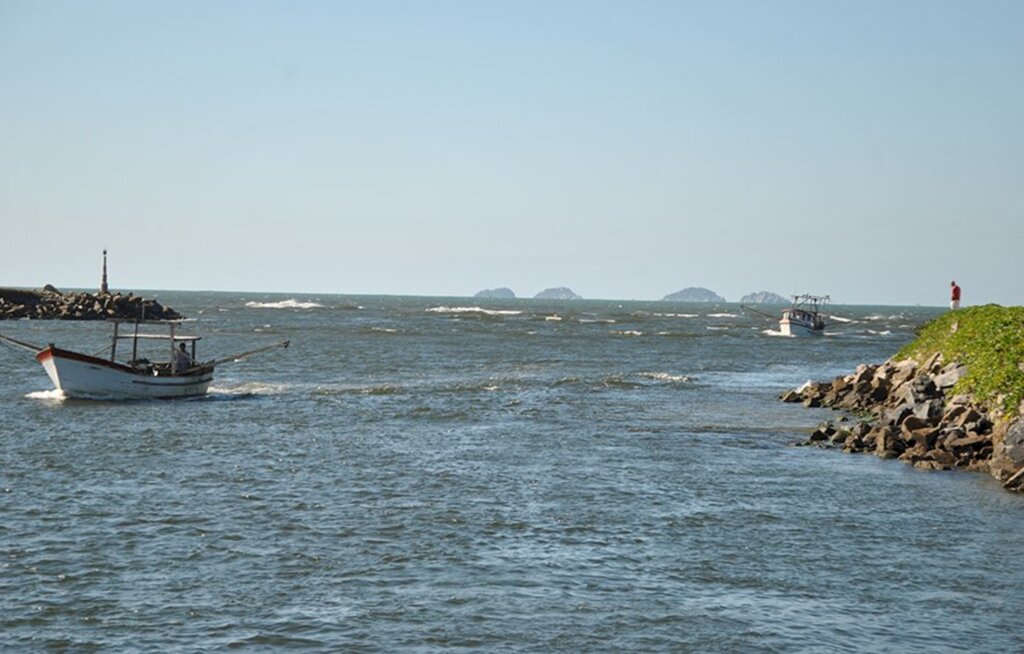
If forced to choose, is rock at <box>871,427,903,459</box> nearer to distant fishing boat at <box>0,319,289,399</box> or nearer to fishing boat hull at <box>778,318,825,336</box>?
distant fishing boat at <box>0,319,289,399</box>

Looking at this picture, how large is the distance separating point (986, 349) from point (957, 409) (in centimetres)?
401

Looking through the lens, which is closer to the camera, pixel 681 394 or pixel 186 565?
pixel 186 565

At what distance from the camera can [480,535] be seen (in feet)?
68.0

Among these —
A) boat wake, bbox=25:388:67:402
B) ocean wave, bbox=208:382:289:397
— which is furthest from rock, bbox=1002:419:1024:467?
boat wake, bbox=25:388:67:402

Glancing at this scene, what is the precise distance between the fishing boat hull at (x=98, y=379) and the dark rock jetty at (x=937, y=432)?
24283 mm

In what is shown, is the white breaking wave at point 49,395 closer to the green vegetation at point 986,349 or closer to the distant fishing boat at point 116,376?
the distant fishing boat at point 116,376

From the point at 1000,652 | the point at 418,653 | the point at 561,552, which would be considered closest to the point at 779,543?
the point at 561,552

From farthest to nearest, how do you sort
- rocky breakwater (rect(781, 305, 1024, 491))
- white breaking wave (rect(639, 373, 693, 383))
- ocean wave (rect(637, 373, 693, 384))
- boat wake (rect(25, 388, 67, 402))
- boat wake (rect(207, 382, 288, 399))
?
white breaking wave (rect(639, 373, 693, 383)) → ocean wave (rect(637, 373, 693, 384)) → boat wake (rect(207, 382, 288, 399)) → boat wake (rect(25, 388, 67, 402)) → rocky breakwater (rect(781, 305, 1024, 491))

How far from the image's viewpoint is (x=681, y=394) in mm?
48969

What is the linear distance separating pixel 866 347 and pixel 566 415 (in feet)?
193

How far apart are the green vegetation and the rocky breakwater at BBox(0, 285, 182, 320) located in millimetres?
85510

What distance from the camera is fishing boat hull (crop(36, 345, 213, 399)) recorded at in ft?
138

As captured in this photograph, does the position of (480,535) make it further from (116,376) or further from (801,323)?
(801,323)

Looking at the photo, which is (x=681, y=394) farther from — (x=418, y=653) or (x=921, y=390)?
(x=418, y=653)
